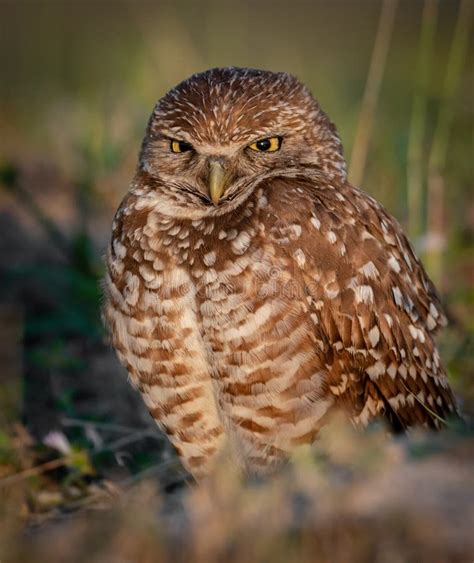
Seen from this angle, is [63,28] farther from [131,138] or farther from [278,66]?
[131,138]

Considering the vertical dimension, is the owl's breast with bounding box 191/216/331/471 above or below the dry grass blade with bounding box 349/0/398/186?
below

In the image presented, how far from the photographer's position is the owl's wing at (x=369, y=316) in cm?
327

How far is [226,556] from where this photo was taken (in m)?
2.51

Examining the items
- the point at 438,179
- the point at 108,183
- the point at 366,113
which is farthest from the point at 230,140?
the point at 108,183

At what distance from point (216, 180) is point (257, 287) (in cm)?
40

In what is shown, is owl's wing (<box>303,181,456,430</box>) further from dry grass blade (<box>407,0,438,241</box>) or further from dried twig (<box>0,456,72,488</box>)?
dry grass blade (<box>407,0,438,241</box>)

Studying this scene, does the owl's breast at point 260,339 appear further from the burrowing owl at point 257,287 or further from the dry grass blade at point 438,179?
the dry grass blade at point 438,179

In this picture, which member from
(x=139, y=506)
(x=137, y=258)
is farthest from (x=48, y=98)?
(x=139, y=506)

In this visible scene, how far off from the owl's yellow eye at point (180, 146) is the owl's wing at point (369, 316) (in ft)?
1.54

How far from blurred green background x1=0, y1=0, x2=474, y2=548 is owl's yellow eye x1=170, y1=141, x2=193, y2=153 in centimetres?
113

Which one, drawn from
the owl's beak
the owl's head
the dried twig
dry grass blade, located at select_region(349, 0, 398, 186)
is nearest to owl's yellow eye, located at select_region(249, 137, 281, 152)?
the owl's head

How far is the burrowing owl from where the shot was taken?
321 cm

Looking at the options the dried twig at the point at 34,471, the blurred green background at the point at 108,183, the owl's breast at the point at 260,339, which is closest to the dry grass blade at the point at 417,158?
the blurred green background at the point at 108,183

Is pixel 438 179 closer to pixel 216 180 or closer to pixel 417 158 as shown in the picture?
pixel 417 158
